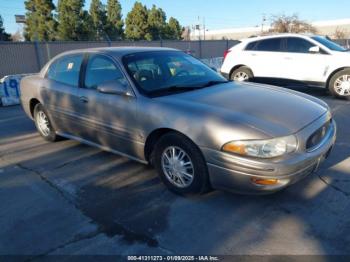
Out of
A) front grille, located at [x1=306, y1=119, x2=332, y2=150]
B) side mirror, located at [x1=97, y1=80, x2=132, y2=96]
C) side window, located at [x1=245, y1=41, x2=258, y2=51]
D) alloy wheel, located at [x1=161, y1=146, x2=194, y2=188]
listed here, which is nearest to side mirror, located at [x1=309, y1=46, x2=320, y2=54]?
side window, located at [x1=245, y1=41, x2=258, y2=51]

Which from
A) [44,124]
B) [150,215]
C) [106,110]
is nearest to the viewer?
[150,215]

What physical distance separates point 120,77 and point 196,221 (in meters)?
1.91

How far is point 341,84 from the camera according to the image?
795 centimetres

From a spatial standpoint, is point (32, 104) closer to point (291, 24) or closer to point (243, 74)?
point (243, 74)

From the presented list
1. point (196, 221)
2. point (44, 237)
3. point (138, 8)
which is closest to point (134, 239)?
point (196, 221)

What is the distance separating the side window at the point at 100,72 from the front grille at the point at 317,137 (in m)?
2.17

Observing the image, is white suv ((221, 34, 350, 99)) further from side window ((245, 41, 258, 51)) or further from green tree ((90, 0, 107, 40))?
green tree ((90, 0, 107, 40))

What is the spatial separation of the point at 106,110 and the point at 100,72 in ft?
1.88

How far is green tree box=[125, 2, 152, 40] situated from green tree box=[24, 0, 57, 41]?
8.35 m

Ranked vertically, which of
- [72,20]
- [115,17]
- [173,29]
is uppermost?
[115,17]

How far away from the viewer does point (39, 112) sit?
5.46m

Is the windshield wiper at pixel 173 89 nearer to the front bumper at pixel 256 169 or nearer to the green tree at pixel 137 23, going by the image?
the front bumper at pixel 256 169

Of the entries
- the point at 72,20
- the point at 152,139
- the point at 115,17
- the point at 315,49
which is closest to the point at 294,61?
the point at 315,49

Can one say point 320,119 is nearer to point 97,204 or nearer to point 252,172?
point 252,172
